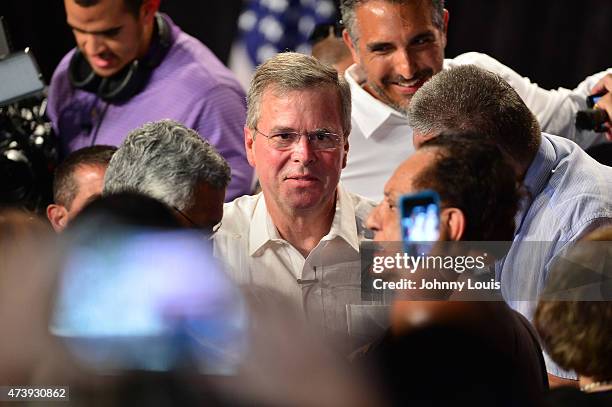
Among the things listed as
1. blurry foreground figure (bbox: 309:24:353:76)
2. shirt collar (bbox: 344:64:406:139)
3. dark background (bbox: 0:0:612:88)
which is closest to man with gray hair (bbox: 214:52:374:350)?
shirt collar (bbox: 344:64:406:139)

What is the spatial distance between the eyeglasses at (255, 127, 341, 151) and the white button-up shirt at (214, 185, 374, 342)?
13cm

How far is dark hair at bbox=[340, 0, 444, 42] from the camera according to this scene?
98.0 inches

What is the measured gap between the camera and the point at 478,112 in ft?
6.39

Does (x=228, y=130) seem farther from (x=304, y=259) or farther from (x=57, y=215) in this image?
(x=304, y=259)

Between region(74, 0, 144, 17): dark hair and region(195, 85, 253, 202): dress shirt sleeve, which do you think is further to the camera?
region(74, 0, 144, 17): dark hair

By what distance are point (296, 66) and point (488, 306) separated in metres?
0.65

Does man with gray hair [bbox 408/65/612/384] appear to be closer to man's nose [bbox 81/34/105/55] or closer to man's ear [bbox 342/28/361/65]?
man's ear [bbox 342/28/361/65]

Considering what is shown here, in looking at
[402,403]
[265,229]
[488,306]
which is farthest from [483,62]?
[402,403]

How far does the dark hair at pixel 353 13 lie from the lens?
2490mm

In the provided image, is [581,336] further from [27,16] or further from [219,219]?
[27,16]

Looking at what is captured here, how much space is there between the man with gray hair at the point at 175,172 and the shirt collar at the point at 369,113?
0.61 m

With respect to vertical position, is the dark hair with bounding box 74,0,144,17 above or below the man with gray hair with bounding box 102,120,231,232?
above

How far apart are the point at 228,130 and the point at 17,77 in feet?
1.84

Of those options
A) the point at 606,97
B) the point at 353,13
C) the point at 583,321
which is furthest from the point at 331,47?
the point at 583,321
